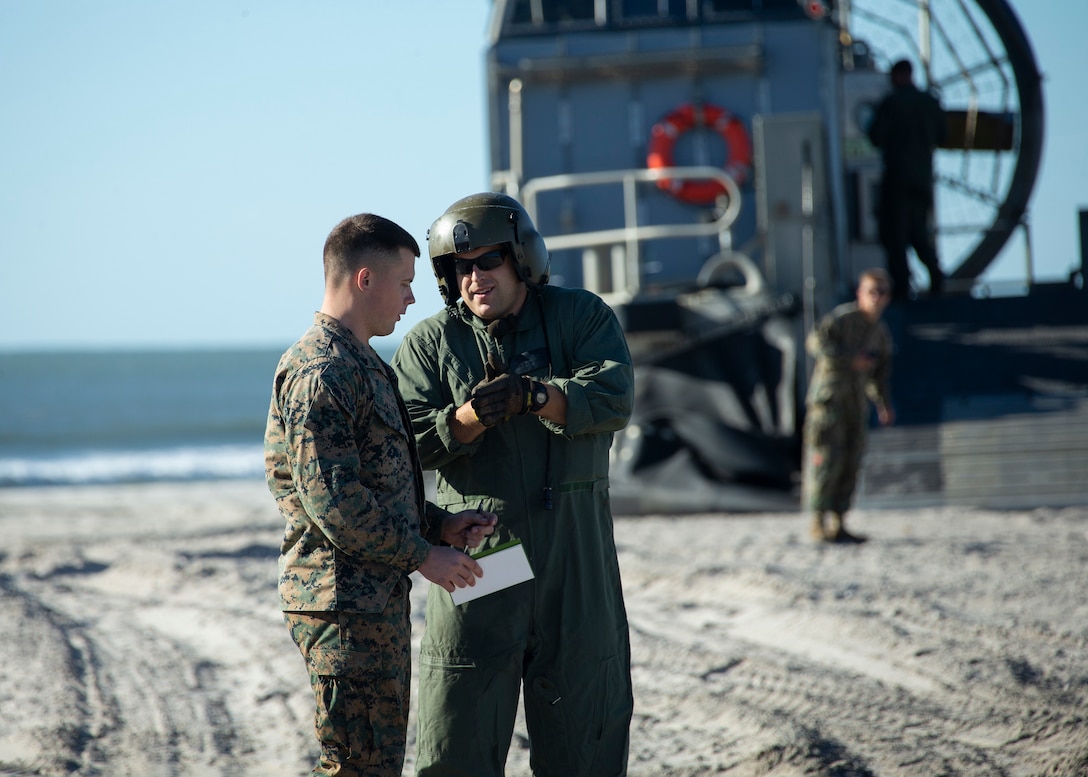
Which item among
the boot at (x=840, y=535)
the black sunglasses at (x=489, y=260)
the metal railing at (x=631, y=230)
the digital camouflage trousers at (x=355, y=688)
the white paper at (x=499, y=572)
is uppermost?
the metal railing at (x=631, y=230)

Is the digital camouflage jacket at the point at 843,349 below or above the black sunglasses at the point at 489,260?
below

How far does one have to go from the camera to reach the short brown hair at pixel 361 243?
2738 mm

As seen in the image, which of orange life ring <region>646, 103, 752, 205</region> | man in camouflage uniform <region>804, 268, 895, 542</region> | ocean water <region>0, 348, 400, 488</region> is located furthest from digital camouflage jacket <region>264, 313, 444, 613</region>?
ocean water <region>0, 348, 400, 488</region>

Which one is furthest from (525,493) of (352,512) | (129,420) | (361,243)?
(129,420)

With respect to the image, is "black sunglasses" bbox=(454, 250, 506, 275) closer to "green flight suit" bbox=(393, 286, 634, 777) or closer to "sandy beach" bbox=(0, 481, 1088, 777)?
"green flight suit" bbox=(393, 286, 634, 777)

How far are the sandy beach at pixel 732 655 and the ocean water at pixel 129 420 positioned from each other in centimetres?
1541

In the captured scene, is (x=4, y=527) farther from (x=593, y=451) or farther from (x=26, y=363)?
(x=26, y=363)

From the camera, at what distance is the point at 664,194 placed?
12617 mm

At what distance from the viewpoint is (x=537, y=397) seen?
2.87 meters

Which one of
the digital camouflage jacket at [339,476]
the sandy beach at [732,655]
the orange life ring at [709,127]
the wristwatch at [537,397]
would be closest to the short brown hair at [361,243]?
the digital camouflage jacket at [339,476]

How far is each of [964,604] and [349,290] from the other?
4.20 meters

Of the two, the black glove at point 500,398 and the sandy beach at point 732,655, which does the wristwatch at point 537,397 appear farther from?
the sandy beach at point 732,655

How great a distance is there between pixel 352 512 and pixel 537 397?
56 centimetres

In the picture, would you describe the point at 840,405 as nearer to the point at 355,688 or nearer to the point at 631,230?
the point at 631,230
